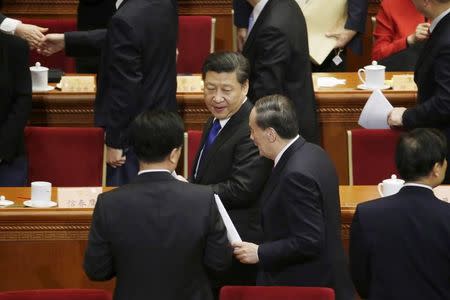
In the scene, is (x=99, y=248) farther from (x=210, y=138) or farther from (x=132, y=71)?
(x=132, y=71)

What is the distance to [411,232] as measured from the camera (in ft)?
13.0

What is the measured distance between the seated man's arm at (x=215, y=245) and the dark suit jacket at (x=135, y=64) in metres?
1.78

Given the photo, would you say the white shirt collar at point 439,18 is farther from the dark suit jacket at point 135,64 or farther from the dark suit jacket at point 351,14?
the dark suit jacket at point 351,14

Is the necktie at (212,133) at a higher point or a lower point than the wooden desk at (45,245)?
higher

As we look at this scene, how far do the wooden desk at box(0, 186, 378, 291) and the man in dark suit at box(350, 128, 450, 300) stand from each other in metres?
1.01

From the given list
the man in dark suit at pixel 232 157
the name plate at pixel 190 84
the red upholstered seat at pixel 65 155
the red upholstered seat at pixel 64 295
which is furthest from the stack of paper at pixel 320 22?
the red upholstered seat at pixel 64 295

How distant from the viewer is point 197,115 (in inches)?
260

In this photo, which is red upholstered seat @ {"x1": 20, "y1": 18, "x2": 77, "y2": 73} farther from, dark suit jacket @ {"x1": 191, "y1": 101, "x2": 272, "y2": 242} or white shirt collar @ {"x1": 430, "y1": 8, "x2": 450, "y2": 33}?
dark suit jacket @ {"x1": 191, "y1": 101, "x2": 272, "y2": 242}

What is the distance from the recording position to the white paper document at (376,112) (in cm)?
581

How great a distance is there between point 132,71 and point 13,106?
27.7 inches

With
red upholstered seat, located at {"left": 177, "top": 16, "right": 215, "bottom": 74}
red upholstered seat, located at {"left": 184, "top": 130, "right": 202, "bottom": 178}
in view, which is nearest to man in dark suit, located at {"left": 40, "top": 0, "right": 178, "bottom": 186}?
red upholstered seat, located at {"left": 184, "top": 130, "right": 202, "bottom": 178}

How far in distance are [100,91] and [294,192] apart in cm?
185

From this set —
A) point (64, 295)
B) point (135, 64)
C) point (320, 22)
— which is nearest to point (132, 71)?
point (135, 64)

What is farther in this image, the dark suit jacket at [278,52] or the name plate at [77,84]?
the name plate at [77,84]
